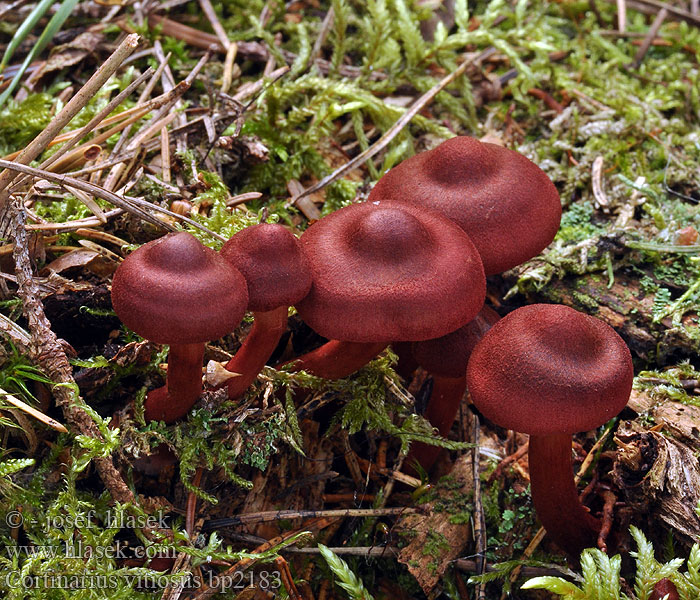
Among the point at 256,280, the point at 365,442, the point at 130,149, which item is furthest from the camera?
the point at 130,149

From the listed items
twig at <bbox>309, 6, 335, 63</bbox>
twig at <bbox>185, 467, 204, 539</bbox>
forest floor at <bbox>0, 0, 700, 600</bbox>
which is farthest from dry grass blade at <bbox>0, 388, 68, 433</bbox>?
twig at <bbox>309, 6, 335, 63</bbox>

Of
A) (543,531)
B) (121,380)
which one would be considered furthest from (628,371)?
(121,380)

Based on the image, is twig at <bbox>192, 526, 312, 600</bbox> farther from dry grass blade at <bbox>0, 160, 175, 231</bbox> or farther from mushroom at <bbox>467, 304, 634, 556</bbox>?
dry grass blade at <bbox>0, 160, 175, 231</bbox>

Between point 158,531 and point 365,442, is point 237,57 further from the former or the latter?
point 158,531

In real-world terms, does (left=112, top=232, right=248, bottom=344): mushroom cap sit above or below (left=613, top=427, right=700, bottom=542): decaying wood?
above

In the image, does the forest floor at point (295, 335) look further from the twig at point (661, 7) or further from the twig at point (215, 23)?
the twig at point (661, 7)

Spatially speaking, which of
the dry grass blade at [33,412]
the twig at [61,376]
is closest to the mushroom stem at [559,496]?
the twig at [61,376]
